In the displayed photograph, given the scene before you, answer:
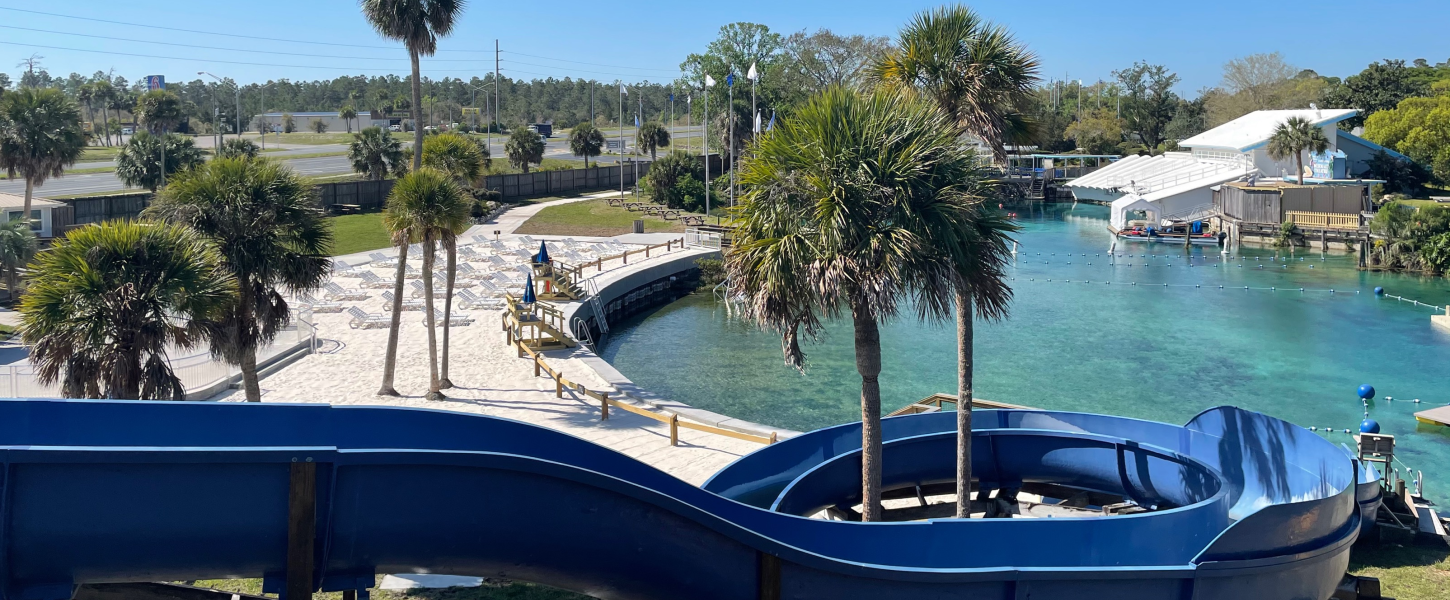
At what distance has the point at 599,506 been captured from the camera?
908 centimetres

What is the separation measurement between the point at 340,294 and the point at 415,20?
13.5m

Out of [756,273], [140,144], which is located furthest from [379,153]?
[756,273]

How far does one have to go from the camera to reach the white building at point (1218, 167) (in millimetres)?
70125

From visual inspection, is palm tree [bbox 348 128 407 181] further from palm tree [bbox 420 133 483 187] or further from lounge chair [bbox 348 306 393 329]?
palm tree [bbox 420 133 483 187]

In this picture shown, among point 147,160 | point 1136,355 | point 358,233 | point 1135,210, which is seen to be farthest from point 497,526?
point 1135,210

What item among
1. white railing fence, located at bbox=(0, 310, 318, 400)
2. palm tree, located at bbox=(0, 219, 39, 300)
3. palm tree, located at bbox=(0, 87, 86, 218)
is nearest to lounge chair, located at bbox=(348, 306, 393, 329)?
white railing fence, located at bbox=(0, 310, 318, 400)

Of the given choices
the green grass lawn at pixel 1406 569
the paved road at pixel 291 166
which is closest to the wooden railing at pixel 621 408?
the green grass lawn at pixel 1406 569

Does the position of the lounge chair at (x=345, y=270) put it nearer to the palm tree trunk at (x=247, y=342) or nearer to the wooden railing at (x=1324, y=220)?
the palm tree trunk at (x=247, y=342)

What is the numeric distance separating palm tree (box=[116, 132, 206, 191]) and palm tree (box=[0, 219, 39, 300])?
23.5 meters

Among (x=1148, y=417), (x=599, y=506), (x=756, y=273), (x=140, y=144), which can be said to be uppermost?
(x=140, y=144)

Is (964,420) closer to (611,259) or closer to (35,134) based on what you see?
(611,259)

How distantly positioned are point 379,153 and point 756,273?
185ft

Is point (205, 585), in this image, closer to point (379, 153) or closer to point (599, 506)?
point (599, 506)

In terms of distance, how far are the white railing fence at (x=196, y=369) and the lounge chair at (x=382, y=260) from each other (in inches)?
523
